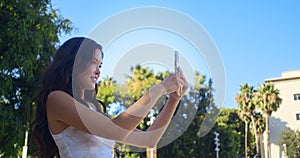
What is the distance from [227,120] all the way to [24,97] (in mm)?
39829

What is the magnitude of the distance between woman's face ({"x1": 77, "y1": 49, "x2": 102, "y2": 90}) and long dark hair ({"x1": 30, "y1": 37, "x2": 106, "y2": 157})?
3cm

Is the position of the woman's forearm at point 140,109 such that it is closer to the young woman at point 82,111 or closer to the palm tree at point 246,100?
the young woman at point 82,111

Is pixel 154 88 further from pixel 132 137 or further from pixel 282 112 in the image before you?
pixel 282 112

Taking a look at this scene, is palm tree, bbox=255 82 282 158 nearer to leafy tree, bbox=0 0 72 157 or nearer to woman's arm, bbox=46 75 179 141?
leafy tree, bbox=0 0 72 157

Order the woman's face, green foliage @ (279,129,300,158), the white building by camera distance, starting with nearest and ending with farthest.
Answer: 1. the woman's face
2. green foliage @ (279,129,300,158)
3. the white building

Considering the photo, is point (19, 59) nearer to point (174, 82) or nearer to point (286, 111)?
point (174, 82)

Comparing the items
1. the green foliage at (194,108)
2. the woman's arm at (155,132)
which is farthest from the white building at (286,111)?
the woman's arm at (155,132)

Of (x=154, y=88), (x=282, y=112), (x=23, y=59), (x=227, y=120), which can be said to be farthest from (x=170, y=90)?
(x=282, y=112)

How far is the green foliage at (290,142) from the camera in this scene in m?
44.1

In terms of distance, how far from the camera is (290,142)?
45281mm

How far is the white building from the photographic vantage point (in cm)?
4822

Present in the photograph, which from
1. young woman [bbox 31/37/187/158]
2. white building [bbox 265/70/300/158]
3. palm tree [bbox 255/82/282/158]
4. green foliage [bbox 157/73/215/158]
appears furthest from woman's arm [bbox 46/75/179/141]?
white building [bbox 265/70/300/158]

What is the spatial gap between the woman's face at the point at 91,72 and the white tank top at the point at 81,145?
0.51 ft

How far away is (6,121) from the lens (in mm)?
8531
